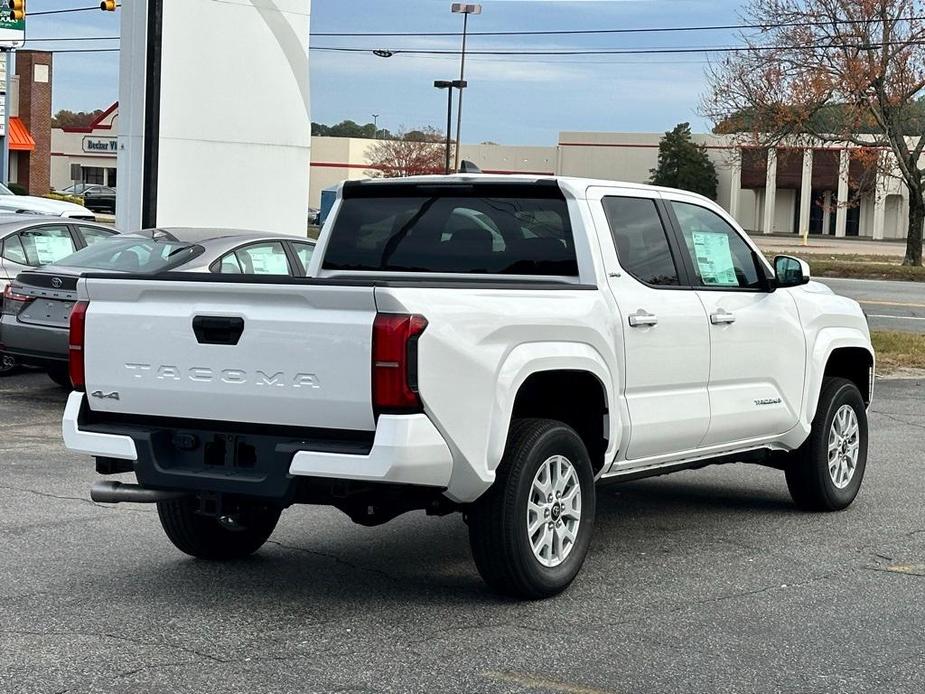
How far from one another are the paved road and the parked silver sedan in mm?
14252

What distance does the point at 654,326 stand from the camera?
7285 mm

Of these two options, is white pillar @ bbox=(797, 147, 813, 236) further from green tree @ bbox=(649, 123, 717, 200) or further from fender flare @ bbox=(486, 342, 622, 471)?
fender flare @ bbox=(486, 342, 622, 471)

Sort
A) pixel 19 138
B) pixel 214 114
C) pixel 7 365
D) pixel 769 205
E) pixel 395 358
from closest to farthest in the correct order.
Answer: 1. pixel 395 358
2. pixel 7 365
3. pixel 214 114
4. pixel 19 138
5. pixel 769 205

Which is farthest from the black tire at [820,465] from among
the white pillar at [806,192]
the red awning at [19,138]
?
the white pillar at [806,192]

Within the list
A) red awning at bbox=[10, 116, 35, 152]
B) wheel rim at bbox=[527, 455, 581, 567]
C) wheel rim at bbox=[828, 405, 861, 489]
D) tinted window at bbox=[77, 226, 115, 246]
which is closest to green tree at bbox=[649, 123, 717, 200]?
red awning at bbox=[10, 116, 35, 152]

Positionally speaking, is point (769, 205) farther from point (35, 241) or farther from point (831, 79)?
point (35, 241)

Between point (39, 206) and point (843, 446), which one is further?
point (39, 206)

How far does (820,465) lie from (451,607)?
3313 mm

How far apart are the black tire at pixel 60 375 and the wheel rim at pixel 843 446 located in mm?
7121

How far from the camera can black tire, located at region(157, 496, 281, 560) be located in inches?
279

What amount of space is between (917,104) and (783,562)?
42.9m

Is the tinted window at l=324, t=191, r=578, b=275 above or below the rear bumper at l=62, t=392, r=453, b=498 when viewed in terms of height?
above

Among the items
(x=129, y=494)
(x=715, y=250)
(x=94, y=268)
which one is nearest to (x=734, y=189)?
(x=94, y=268)

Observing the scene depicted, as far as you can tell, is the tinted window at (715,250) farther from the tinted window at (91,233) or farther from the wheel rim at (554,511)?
the tinted window at (91,233)
